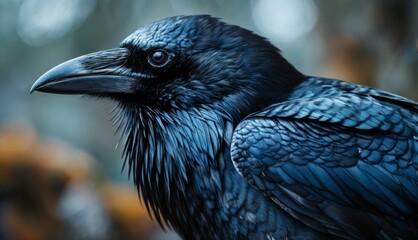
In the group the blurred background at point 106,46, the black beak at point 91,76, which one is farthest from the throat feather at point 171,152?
the blurred background at point 106,46

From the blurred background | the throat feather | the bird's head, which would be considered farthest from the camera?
the blurred background

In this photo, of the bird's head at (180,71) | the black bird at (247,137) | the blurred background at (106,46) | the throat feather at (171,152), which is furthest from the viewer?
the blurred background at (106,46)

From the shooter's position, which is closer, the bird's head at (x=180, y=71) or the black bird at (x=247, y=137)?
the black bird at (x=247, y=137)

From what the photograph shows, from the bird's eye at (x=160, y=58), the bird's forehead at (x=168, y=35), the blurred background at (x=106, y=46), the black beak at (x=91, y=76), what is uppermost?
the bird's forehead at (x=168, y=35)

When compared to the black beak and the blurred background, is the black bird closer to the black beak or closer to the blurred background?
the black beak

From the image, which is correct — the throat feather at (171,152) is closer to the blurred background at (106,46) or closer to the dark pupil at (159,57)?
the dark pupil at (159,57)

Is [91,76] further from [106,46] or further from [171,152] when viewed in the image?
[106,46]

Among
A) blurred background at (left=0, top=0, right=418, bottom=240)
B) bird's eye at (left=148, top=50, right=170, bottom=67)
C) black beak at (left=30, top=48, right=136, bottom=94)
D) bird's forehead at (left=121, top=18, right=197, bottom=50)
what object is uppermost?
bird's forehead at (left=121, top=18, right=197, bottom=50)

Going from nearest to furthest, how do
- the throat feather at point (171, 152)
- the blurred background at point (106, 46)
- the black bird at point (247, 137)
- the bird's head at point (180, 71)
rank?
the black bird at point (247, 137) → the throat feather at point (171, 152) → the bird's head at point (180, 71) → the blurred background at point (106, 46)

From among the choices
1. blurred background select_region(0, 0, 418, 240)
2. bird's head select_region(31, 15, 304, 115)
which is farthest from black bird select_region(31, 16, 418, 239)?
blurred background select_region(0, 0, 418, 240)
